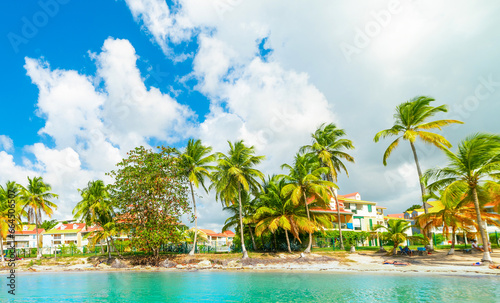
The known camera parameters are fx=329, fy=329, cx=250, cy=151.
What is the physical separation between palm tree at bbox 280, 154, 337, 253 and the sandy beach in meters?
3.69

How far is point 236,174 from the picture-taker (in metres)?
34.7

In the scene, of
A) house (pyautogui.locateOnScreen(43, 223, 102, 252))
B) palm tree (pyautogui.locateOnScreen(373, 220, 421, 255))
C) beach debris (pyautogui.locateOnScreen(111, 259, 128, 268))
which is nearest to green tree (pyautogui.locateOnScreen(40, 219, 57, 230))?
house (pyautogui.locateOnScreen(43, 223, 102, 252))

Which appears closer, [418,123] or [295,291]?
[295,291]

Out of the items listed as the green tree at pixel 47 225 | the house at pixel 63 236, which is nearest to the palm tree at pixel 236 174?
the house at pixel 63 236

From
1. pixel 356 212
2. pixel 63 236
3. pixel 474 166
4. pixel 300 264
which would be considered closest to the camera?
pixel 474 166

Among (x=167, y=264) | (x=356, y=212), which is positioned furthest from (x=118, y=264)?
(x=356, y=212)

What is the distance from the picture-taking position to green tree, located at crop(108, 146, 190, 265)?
112ft

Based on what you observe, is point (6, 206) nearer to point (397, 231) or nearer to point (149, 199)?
point (149, 199)

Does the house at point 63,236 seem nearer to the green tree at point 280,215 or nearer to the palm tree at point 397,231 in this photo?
the green tree at point 280,215

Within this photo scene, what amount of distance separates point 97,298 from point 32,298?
140 inches

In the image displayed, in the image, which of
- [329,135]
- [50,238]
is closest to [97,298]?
[329,135]

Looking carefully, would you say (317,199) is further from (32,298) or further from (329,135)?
(32,298)

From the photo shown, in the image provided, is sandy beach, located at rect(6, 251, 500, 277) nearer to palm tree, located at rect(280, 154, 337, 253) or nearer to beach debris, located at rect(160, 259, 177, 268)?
beach debris, located at rect(160, 259, 177, 268)

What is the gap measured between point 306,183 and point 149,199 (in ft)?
54.1
